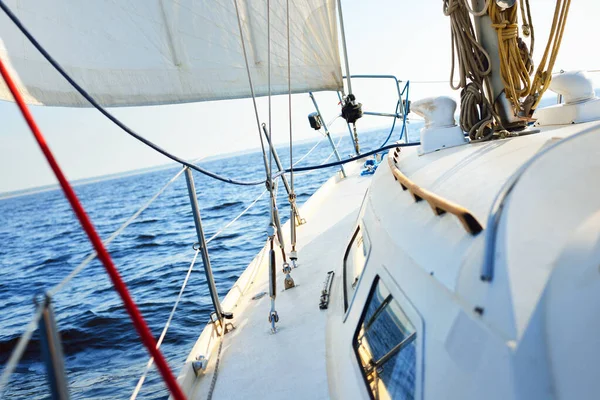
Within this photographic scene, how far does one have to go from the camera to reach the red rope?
0.74 meters

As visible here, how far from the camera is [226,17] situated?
3369 mm

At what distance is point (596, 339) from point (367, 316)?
97 centimetres

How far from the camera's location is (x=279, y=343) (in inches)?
99.5

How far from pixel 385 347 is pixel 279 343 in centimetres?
124

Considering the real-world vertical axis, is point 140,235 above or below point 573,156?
below

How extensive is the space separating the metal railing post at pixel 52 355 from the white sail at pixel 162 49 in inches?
65.6

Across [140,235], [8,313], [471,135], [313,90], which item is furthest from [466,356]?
[140,235]

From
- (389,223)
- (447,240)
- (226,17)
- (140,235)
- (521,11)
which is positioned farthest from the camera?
(140,235)

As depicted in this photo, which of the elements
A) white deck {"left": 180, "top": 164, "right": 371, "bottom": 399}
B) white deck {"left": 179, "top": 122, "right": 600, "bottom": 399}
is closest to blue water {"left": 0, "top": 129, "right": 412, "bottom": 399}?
white deck {"left": 180, "top": 164, "right": 371, "bottom": 399}

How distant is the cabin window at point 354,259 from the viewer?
2088 mm

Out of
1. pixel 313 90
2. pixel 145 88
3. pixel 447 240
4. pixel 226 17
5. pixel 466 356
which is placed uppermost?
pixel 226 17

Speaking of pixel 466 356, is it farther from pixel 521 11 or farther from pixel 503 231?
pixel 521 11

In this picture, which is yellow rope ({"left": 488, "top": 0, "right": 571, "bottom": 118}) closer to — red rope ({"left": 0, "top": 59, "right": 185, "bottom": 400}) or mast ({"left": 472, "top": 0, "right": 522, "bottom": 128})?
mast ({"left": 472, "top": 0, "right": 522, "bottom": 128})

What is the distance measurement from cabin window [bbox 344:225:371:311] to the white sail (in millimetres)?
1637
